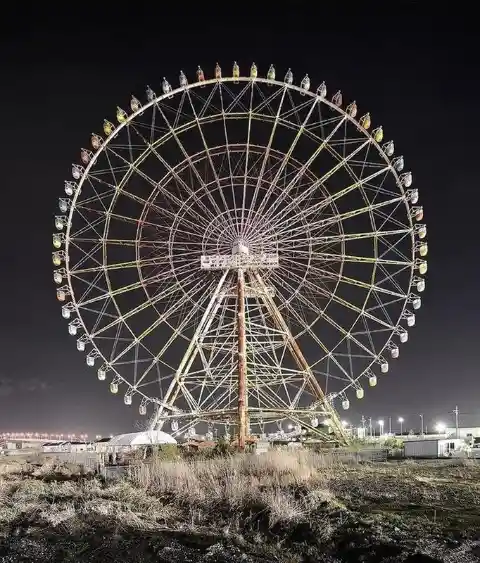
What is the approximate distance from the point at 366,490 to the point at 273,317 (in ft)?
64.4

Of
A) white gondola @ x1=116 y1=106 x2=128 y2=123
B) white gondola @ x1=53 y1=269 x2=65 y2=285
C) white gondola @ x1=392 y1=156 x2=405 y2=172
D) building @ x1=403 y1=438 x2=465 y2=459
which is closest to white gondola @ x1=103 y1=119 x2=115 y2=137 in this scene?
white gondola @ x1=116 y1=106 x2=128 y2=123

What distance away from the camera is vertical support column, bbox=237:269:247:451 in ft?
107

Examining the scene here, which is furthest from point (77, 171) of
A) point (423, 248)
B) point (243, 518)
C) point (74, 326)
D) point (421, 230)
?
point (243, 518)

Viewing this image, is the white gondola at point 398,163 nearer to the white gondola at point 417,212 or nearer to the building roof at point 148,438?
the white gondola at point 417,212

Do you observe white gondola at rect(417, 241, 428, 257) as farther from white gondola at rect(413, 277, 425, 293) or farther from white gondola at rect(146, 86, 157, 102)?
white gondola at rect(146, 86, 157, 102)

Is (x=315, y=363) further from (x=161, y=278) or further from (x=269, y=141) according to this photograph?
(x=269, y=141)

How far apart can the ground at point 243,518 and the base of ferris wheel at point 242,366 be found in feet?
47.2

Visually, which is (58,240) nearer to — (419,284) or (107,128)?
(107,128)

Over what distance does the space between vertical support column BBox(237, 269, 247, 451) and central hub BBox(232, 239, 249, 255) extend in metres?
1.11

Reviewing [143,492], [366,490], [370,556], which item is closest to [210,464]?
[143,492]

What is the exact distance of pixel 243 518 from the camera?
43.4 ft

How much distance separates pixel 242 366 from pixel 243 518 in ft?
66.0

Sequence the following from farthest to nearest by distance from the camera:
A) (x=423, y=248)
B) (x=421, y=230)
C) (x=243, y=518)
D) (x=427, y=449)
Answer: (x=427, y=449), (x=423, y=248), (x=421, y=230), (x=243, y=518)

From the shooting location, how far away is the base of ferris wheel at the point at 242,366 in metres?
33.9
